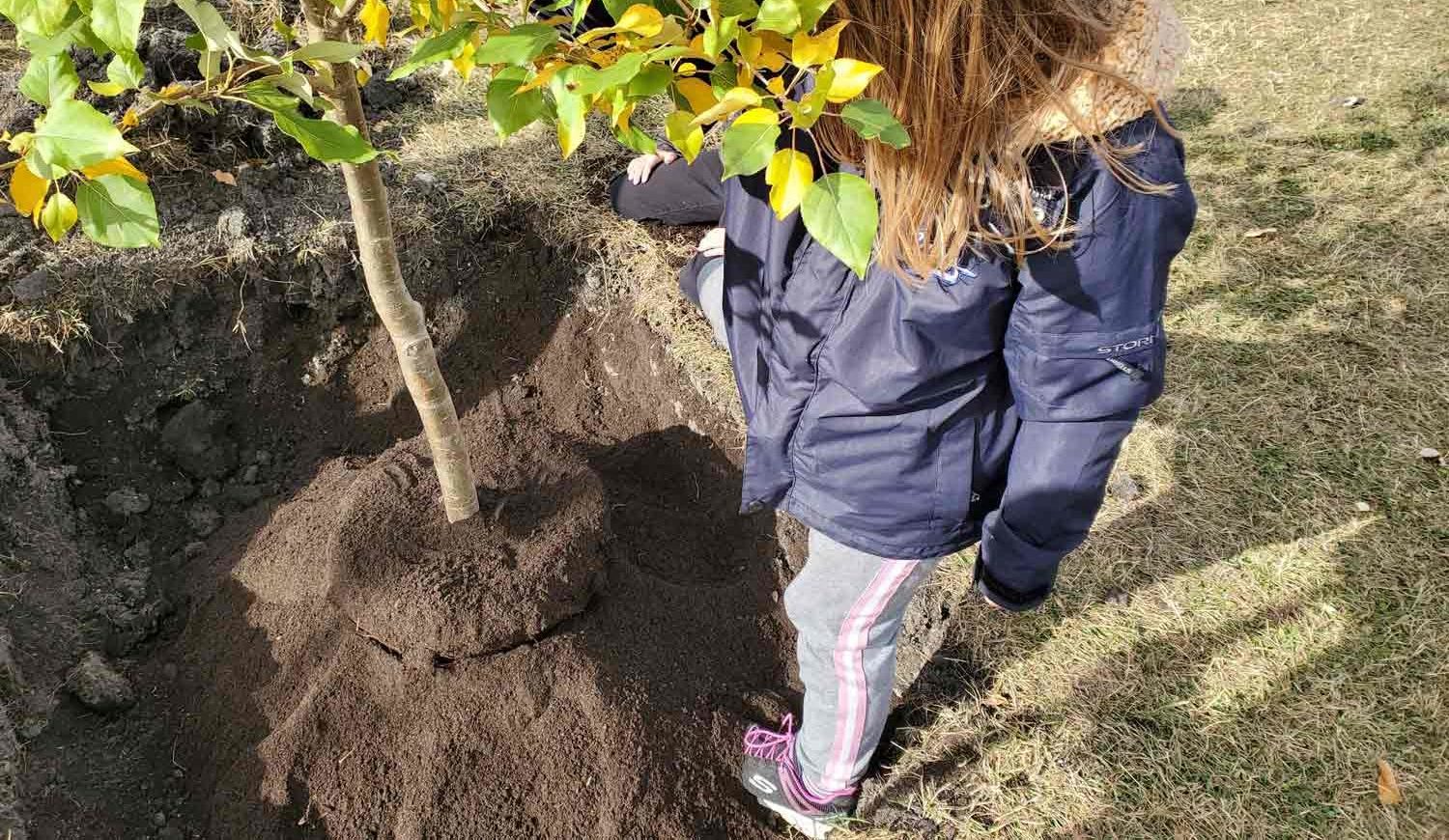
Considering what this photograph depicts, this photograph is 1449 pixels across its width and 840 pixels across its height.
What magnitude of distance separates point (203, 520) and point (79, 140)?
2.45 metres

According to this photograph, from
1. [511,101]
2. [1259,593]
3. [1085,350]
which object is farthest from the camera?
[1259,593]

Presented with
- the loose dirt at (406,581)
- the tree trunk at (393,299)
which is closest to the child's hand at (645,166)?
the loose dirt at (406,581)

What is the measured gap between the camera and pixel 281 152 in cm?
354

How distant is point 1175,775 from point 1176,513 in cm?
93

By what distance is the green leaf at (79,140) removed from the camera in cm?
85

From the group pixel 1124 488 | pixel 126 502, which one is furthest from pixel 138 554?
pixel 1124 488

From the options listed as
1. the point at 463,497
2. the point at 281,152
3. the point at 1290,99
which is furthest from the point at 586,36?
the point at 1290,99

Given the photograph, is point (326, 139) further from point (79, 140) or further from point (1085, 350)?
point (1085, 350)

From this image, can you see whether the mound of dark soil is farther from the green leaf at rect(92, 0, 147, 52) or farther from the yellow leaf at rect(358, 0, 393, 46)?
the green leaf at rect(92, 0, 147, 52)

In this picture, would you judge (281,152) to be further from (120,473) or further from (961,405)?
(961,405)

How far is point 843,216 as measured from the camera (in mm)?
817

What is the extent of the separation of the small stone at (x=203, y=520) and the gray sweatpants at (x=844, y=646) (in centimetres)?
208

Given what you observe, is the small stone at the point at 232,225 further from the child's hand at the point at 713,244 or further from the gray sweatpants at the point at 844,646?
the gray sweatpants at the point at 844,646

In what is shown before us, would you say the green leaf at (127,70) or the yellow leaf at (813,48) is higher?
the yellow leaf at (813,48)
